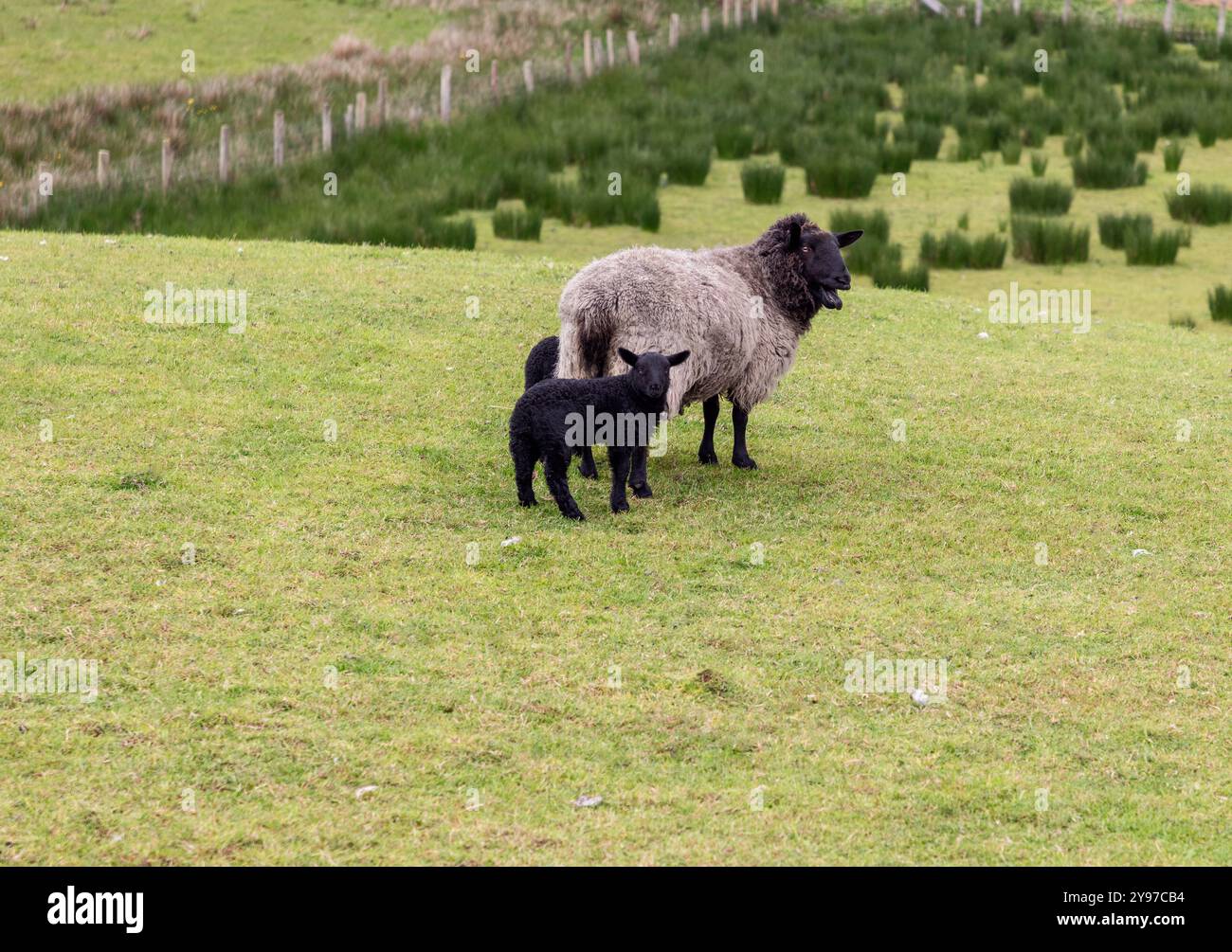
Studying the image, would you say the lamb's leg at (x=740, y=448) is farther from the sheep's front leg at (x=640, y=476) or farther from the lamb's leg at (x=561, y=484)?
the lamb's leg at (x=561, y=484)

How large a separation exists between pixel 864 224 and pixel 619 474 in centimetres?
944

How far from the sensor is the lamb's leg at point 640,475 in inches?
359

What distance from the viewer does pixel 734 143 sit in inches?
835

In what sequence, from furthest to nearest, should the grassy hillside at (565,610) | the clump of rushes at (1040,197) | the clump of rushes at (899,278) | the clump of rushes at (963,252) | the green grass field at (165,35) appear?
the green grass field at (165,35)
the clump of rushes at (1040,197)
the clump of rushes at (963,252)
the clump of rushes at (899,278)
the grassy hillside at (565,610)

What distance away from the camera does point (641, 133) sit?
21.2m

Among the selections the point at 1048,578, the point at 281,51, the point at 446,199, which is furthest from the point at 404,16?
the point at 1048,578

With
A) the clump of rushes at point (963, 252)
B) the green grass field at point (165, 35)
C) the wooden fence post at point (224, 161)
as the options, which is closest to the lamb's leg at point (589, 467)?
the clump of rushes at point (963, 252)

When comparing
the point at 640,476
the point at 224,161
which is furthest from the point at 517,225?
the point at 640,476

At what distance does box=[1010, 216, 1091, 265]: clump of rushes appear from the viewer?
16.9 m

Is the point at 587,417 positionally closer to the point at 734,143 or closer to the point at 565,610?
the point at 565,610

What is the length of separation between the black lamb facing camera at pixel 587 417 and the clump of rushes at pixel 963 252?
901cm

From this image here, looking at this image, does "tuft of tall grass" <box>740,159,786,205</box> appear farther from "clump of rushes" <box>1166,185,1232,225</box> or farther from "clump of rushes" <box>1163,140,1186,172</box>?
"clump of rushes" <box>1163,140,1186,172</box>

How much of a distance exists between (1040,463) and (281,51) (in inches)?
897

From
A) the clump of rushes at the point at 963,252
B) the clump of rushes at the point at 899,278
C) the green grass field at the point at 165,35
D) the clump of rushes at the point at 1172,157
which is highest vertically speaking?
the green grass field at the point at 165,35
